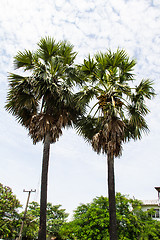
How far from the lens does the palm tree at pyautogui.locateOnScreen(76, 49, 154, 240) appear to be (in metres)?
10.7

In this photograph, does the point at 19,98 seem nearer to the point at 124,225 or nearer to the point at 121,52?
the point at 121,52

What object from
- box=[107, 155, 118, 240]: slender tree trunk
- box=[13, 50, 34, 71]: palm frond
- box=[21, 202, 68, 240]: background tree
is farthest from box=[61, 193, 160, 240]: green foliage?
box=[21, 202, 68, 240]: background tree

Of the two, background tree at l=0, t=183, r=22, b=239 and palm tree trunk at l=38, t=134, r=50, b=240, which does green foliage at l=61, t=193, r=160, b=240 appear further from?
background tree at l=0, t=183, r=22, b=239

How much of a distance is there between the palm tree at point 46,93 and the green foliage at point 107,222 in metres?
8.34

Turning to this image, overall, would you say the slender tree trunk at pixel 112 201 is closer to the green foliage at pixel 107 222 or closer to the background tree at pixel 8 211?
the green foliage at pixel 107 222

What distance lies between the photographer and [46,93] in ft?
39.0

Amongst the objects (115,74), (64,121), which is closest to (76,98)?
(64,121)

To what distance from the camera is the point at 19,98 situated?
11.4 metres

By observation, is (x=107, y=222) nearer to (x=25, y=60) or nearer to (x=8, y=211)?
(x=25, y=60)

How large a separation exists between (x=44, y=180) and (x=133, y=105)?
19.4ft

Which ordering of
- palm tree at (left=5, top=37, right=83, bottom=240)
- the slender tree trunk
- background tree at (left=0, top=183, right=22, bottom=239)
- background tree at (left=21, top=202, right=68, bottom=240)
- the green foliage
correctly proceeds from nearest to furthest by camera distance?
the slender tree trunk → palm tree at (left=5, top=37, right=83, bottom=240) → the green foliage → background tree at (left=0, top=183, right=22, bottom=239) → background tree at (left=21, top=202, right=68, bottom=240)

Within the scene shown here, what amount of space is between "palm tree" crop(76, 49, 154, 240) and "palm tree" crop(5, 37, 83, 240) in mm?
870

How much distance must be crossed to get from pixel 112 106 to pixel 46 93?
3.63m

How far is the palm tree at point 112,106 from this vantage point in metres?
10.7
